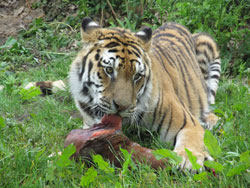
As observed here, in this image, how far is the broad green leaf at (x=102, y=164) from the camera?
2.68 metres

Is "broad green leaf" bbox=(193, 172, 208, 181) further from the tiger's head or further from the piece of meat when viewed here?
the tiger's head

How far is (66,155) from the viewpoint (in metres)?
2.71

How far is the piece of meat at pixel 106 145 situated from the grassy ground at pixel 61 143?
77 mm

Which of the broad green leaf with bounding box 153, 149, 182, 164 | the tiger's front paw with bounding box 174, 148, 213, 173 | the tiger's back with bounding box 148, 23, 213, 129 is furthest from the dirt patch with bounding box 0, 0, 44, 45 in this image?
the broad green leaf with bounding box 153, 149, 182, 164

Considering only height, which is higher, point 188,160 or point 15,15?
point 15,15

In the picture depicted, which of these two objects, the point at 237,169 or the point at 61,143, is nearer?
the point at 237,169

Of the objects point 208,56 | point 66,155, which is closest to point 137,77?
point 66,155

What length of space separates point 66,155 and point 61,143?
0.88 metres

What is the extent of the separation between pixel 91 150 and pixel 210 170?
0.87 metres

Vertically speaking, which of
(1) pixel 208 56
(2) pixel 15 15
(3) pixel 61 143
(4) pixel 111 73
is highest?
(4) pixel 111 73

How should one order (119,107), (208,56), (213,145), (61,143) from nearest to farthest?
(213,145) → (119,107) → (61,143) → (208,56)

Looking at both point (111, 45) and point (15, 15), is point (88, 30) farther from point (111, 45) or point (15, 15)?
point (15, 15)

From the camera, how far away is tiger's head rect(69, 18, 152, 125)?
3166 millimetres

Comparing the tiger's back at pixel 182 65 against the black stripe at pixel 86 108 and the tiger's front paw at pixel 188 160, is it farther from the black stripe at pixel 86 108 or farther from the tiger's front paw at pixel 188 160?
the tiger's front paw at pixel 188 160
